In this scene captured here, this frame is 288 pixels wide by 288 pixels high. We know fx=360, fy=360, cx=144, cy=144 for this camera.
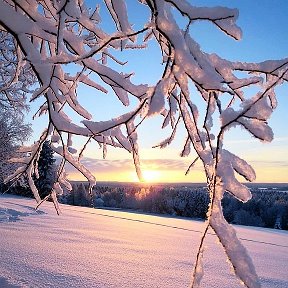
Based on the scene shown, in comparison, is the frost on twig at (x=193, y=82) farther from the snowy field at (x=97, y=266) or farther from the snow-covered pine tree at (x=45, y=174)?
the snow-covered pine tree at (x=45, y=174)

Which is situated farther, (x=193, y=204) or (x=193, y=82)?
(x=193, y=204)

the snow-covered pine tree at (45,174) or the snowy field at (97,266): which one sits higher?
the snow-covered pine tree at (45,174)

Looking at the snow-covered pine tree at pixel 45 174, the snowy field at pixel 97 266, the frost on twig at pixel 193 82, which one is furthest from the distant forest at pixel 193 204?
the frost on twig at pixel 193 82

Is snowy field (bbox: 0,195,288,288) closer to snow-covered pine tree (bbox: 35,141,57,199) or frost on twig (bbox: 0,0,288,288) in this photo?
frost on twig (bbox: 0,0,288,288)

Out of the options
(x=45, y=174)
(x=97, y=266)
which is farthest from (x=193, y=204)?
(x=97, y=266)

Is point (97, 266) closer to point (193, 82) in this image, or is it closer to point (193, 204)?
point (193, 82)

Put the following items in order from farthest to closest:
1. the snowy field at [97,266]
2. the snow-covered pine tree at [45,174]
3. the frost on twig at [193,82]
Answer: the snow-covered pine tree at [45,174] → the snowy field at [97,266] → the frost on twig at [193,82]

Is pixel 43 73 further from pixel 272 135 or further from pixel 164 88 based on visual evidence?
pixel 272 135

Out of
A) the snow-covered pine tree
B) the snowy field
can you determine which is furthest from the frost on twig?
the snow-covered pine tree

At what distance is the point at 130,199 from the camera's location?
52.0m

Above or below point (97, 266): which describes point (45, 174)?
above

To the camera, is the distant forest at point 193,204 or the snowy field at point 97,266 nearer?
the snowy field at point 97,266

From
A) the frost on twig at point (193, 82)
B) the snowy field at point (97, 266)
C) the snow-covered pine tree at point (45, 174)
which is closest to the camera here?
the frost on twig at point (193, 82)

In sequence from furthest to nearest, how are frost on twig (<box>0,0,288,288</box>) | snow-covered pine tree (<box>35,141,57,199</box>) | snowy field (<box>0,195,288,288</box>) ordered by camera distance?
1. snow-covered pine tree (<box>35,141,57,199</box>)
2. snowy field (<box>0,195,288,288</box>)
3. frost on twig (<box>0,0,288,288</box>)
